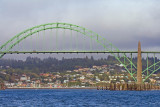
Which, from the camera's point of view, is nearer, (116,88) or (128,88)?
(128,88)

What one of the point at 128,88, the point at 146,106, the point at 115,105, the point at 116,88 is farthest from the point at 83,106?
the point at 116,88

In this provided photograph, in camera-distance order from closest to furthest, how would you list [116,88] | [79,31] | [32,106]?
[32,106], [79,31], [116,88]

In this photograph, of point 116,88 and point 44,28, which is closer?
point 44,28

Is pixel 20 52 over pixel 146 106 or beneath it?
over

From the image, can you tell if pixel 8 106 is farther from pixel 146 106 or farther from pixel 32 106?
pixel 146 106

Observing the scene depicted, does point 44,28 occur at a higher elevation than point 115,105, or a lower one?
higher

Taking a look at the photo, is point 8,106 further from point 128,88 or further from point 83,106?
point 128,88

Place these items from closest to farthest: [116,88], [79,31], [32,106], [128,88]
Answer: [32,106] → [79,31] → [128,88] → [116,88]

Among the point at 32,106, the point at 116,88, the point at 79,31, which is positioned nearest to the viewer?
the point at 32,106

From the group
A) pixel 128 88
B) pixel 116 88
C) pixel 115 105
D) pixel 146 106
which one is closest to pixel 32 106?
pixel 115 105
